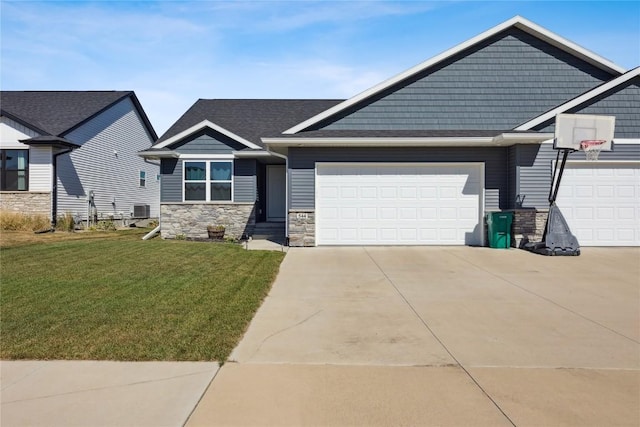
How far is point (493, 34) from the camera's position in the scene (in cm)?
1398

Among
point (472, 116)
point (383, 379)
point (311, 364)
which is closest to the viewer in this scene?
point (383, 379)

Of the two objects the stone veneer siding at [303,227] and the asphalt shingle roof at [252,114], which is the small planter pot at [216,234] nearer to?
the asphalt shingle roof at [252,114]

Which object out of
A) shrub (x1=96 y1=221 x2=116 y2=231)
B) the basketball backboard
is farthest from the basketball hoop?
shrub (x1=96 y1=221 x2=116 y2=231)

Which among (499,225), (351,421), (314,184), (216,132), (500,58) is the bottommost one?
(351,421)

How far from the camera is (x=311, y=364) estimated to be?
4297 millimetres

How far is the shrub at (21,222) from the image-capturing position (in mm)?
16656

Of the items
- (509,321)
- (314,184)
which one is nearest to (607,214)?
(314,184)

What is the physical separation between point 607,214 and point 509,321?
9558mm

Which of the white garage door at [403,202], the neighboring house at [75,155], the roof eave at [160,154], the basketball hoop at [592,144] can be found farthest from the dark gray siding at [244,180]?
the basketball hoop at [592,144]

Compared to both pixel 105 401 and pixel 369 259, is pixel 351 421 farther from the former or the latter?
pixel 369 259

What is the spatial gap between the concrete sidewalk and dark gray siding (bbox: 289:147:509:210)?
9.43 meters

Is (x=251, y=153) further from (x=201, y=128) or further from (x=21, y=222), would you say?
(x=21, y=222)

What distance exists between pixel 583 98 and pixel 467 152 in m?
3.56

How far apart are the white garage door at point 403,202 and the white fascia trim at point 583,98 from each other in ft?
6.29
